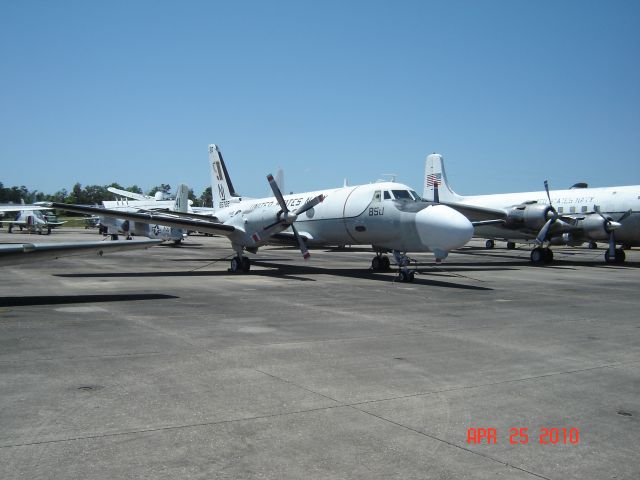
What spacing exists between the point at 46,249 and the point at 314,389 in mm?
7180

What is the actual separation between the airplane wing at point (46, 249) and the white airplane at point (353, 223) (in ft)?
16.7

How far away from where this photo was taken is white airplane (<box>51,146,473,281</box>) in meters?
17.0

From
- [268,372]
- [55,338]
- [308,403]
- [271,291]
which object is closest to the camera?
[308,403]

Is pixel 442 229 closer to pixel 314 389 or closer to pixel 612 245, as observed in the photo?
pixel 314 389

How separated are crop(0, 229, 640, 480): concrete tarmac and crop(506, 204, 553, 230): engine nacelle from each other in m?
16.5

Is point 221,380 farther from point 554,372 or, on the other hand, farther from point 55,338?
point 554,372

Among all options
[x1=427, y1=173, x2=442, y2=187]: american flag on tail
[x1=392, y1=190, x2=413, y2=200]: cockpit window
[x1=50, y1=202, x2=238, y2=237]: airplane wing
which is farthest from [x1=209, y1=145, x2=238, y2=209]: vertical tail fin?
[x1=427, y1=173, x2=442, y2=187]: american flag on tail

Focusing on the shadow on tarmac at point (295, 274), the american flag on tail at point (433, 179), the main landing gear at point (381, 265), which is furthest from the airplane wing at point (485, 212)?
the american flag on tail at point (433, 179)

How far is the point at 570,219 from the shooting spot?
28.3 meters

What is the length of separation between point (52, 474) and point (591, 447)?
3.97 m

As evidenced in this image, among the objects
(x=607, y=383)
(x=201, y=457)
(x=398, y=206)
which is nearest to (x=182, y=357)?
(x=201, y=457)

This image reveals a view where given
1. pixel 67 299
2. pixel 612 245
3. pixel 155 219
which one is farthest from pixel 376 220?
pixel 612 245

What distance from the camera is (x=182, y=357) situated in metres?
7.29

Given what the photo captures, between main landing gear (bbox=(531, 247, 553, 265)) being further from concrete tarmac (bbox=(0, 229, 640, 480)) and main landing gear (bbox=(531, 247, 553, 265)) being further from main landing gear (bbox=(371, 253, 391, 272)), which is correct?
concrete tarmac (bbox=(0, 229, 640, 480))
